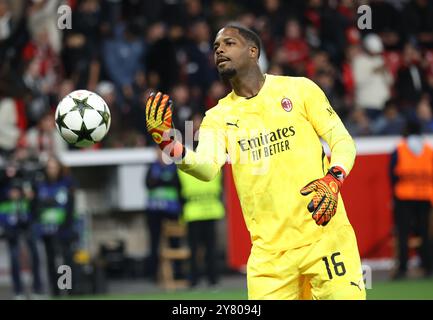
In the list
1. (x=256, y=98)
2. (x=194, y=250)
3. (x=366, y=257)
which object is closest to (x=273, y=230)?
(x=256, y=98)

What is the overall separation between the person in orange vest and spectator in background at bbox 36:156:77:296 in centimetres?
451

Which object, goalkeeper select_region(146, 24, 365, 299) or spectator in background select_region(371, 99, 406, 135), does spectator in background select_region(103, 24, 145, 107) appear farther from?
goalkeeper select_region(146, 24, 365, 299)

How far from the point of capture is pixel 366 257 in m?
16.3

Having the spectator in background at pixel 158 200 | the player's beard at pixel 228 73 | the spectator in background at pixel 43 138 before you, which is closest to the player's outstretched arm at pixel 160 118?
the player's beard at pixel 228 73

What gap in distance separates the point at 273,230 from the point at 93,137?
4.51 feet

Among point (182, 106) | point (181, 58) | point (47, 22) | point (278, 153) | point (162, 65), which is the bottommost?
point (278, 153)

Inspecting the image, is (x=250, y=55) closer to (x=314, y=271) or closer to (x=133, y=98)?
(x=314, y=271)

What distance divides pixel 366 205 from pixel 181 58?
13.1ft

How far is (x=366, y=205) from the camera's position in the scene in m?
16.4

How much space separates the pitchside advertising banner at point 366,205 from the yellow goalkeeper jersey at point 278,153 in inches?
358

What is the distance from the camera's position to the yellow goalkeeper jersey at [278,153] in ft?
22.6

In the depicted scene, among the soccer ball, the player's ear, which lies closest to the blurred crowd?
the soccer ball

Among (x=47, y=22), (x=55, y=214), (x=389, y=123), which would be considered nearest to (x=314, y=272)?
(x=55, y=214)

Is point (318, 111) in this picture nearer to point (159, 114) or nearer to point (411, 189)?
point (159, 114)
